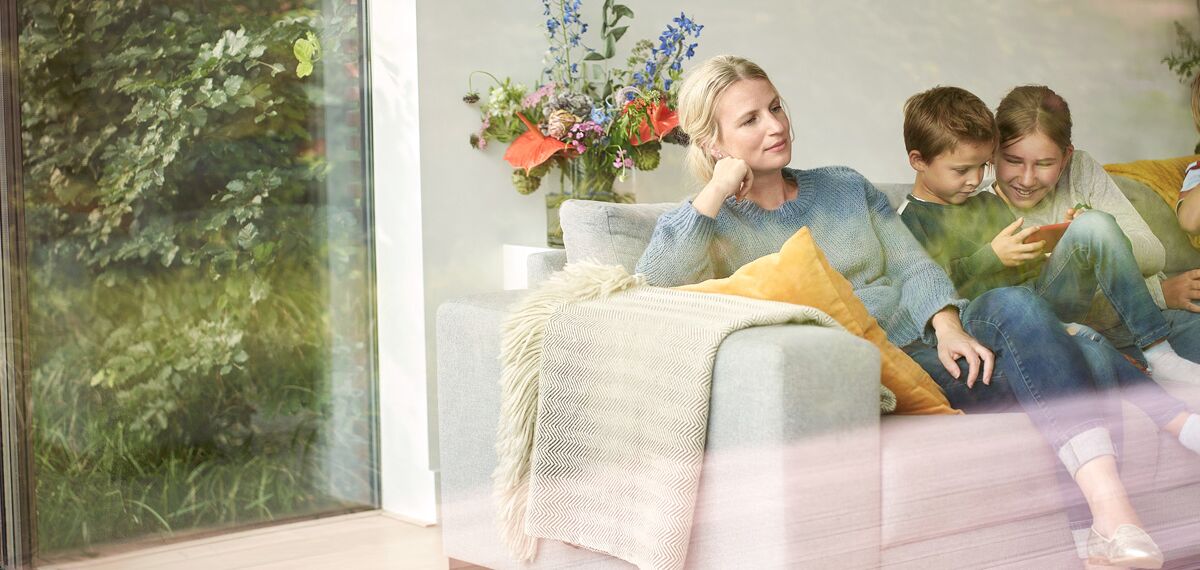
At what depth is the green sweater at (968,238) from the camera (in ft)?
3.63

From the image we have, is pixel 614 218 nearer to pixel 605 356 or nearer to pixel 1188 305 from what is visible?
pixel 605 356

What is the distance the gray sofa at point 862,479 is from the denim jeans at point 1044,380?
2 cm

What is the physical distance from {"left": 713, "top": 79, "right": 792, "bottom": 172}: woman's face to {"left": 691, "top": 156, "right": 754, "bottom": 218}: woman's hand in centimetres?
2

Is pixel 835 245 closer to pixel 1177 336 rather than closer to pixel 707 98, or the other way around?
pixel 707 98

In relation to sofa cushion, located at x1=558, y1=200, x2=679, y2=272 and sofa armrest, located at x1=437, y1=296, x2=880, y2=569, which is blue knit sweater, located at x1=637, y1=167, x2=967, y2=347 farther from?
sofa armrest, located at x1=437, y1=296, x2=880, y2=569

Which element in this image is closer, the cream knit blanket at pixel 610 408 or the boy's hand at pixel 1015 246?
the cream knit blanket at pixel 610 408

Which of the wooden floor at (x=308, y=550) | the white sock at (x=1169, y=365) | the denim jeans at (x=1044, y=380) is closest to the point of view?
the denim jeans at (x=1044, y=380)

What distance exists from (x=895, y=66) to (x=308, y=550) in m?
0.85

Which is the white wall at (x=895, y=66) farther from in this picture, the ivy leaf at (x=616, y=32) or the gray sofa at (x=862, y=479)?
the gray sofa at (x=862, y=479)

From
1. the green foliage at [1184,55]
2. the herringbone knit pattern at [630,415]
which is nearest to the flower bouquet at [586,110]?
the herringbone knit pattern at [630,415]

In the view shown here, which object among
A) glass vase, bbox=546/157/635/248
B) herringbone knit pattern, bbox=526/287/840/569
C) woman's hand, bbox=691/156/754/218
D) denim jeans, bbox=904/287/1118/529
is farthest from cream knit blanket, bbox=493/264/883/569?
glass vase, bbox=546/157/635/248

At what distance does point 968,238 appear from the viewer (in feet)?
3.69

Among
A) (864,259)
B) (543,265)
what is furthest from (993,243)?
(543,265)

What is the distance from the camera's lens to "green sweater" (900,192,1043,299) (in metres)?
1.11
